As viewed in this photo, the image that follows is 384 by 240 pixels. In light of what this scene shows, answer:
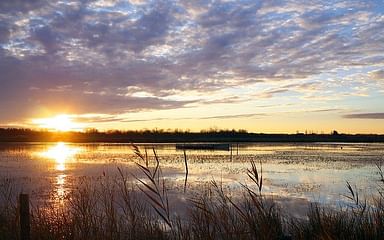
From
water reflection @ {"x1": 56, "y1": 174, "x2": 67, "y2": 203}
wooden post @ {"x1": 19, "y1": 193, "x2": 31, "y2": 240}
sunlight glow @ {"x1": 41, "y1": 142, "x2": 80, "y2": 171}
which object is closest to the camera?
wooden post @ {"x1": 19, "y1": 193, "x2": 31, "y2": 240}

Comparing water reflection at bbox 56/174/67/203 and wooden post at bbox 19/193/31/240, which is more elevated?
wooden post at bbox 19/193/31/240

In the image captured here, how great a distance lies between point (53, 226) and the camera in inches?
320

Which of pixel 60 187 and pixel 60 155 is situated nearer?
pixel 60 187

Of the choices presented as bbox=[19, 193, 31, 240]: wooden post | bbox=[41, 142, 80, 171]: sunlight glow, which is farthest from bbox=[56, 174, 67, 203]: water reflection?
bbox=[19, 193, 31, 240]: wooden post

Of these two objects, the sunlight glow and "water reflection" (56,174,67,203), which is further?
the sunlight glow

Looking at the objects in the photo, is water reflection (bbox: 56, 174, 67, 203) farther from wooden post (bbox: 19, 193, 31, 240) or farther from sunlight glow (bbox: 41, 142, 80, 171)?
wooden post (bbox: 19, 193, 31, 240)

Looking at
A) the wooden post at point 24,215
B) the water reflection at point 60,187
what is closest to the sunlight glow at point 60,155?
the water reflection at point 60,187

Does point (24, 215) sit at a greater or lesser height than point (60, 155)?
greater

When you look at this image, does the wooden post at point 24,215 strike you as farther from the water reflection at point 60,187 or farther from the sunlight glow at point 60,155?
the sunlight glow at point 60,155

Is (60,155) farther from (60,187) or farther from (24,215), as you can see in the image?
(24,215)

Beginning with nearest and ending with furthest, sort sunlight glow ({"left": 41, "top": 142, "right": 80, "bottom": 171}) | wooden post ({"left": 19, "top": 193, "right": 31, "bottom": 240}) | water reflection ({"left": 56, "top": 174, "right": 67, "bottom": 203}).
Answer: wooden post ({"left": 19, "top": 193, "right": 31, "bottom": 240}) → water reflection ({"left": 56, "top": 174, "right": 67, "bottom": 203}) → sunlight glow ({"left": 41, "top": 142, "right": 80, "bottom": 171})

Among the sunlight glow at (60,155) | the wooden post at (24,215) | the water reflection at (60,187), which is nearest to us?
the wooden post at (24,215)

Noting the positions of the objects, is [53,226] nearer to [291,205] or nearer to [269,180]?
[291,205]

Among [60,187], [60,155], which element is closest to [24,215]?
[60,187]
